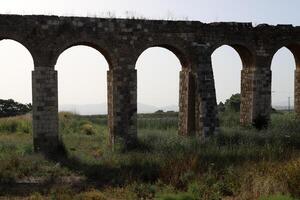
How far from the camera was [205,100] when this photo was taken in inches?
655

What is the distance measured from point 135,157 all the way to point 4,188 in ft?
12.1

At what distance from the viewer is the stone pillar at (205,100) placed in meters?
16.6

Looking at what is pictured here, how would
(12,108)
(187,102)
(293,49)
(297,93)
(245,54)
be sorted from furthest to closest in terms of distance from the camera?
(12,108) → (297,93) → (293,49) → (245,54) → (187,102)

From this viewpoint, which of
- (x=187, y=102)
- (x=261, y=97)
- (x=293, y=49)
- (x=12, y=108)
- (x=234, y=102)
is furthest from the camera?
(x=12, y=108)

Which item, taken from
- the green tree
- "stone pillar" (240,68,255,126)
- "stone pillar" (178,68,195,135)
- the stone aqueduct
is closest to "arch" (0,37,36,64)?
the stone aqueduct

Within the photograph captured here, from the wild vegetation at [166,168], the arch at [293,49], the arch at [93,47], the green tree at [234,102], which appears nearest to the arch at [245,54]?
the arch at [293,49]

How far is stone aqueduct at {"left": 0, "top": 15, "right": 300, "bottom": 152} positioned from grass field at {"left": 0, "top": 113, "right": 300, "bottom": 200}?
888mm

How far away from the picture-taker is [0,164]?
480 inches

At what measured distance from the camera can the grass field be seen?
8.97m

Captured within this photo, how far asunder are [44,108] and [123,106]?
2593 mm

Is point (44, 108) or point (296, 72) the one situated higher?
point (296, 72)

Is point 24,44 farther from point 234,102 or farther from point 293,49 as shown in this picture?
point 234,102

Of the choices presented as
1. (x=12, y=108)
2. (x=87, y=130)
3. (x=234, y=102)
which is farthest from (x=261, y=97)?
(x=12, y=108)

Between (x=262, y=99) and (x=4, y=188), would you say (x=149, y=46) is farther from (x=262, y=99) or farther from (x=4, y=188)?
(x=4, y=188)
